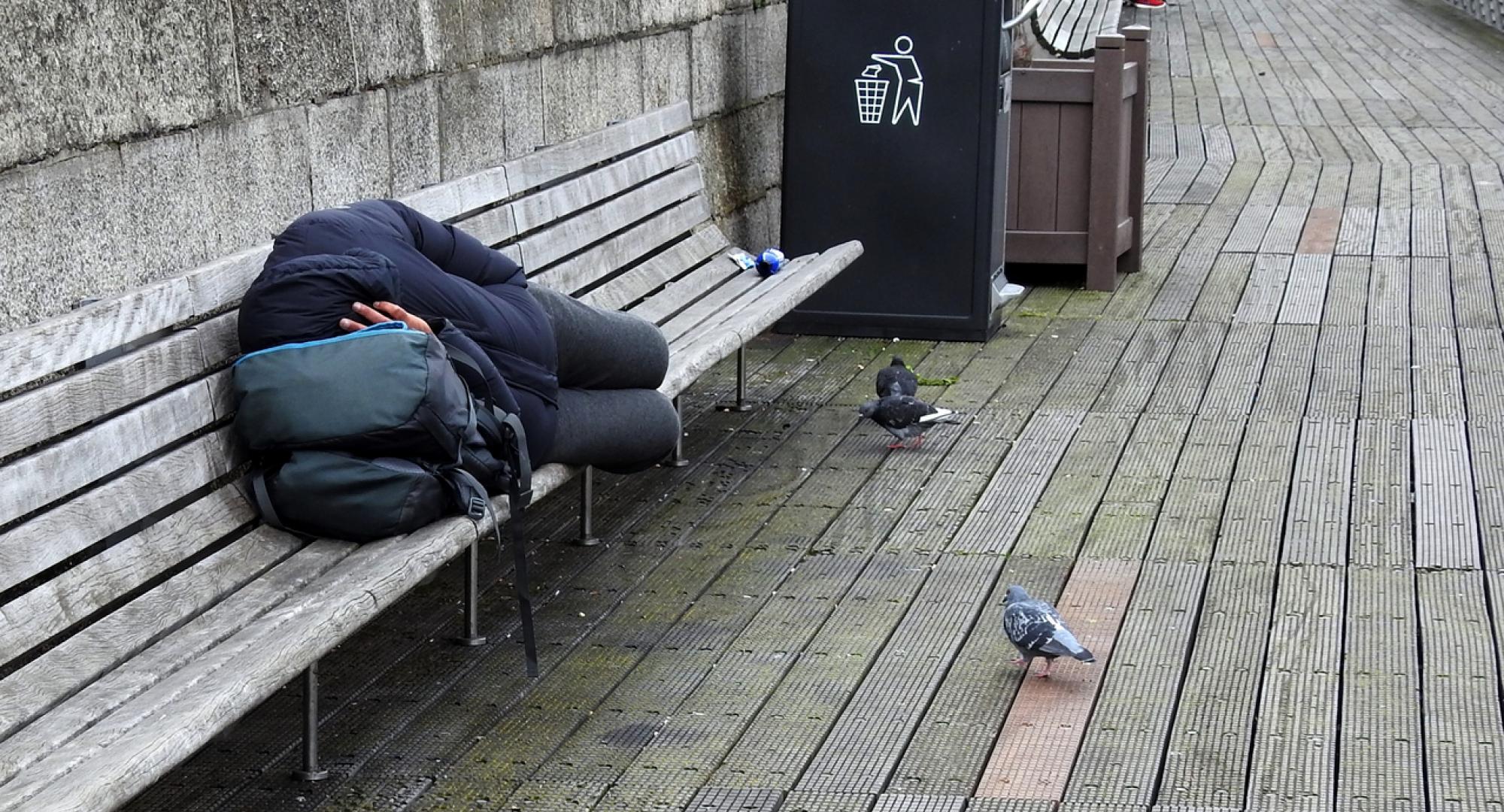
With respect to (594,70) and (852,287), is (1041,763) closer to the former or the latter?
(594,70)

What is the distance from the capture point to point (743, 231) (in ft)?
26.4

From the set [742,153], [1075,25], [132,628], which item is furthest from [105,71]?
[1075,25]

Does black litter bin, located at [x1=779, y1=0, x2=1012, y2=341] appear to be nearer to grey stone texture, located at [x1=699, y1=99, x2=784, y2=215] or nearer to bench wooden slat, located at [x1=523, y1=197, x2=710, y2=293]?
grey stone texture, located at [x1=699, y1=99, x2=784, y2=215]

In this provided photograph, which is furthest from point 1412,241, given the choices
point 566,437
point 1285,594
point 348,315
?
point 348,315

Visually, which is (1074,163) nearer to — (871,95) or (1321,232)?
(871,95)

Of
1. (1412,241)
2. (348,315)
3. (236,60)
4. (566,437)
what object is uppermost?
(236,60)

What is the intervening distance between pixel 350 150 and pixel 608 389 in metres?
0.89

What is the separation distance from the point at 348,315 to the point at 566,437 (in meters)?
0.85

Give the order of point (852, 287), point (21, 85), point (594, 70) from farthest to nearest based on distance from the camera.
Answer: point (852, 287) < point (594, 70) < point (21, 85)

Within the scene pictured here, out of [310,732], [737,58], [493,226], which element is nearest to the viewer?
[310,732]

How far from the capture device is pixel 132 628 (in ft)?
10.8

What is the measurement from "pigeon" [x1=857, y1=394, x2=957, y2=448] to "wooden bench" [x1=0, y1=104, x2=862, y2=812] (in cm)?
158

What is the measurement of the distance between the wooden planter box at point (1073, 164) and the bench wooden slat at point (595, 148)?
2.04 metres

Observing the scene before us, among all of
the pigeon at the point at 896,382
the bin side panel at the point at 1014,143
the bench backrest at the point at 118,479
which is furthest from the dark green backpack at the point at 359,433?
the bin side panel at the point at 1014,143
